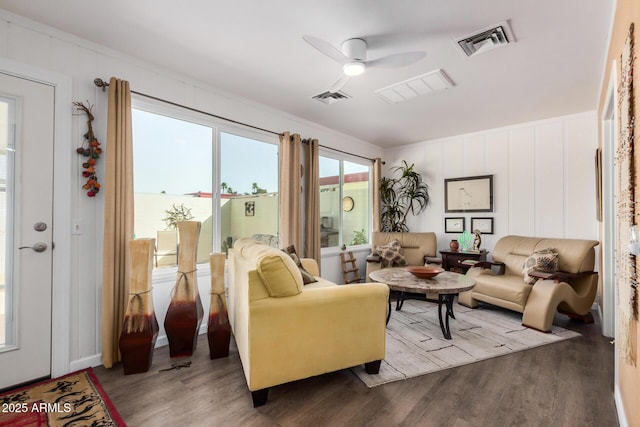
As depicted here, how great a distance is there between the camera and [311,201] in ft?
14.1

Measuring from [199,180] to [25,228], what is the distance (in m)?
1.44

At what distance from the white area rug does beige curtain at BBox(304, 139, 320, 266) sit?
138 centimetres

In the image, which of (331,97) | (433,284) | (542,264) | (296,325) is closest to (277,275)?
(296,325)

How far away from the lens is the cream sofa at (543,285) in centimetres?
316

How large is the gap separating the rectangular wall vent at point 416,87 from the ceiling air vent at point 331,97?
39 centimetres

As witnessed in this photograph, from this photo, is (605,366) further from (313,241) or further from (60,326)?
(60,326)

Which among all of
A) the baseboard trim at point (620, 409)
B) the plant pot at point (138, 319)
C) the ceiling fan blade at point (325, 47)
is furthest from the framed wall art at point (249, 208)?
the baseboard trim at point (620, 409)

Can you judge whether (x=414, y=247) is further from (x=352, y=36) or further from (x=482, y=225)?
(x=352, y=36)

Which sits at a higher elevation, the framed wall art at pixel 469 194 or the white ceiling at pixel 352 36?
the white ceiling at pixel 352 36

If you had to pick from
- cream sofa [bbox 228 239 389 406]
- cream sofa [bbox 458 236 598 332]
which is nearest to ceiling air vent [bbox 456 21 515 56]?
cream sofa [bbox 228 239 389 406]

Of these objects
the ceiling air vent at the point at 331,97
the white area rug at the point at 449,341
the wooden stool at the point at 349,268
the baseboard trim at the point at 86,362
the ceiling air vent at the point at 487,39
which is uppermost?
the ceiling air vent at the point at 331,97

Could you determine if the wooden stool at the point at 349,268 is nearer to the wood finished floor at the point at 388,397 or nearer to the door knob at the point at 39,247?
the wood finished floor at the point at 388,397

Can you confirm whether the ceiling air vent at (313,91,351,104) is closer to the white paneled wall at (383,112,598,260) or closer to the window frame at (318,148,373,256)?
the window frame at (318,148,373,256)

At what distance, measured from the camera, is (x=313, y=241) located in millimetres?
4309
